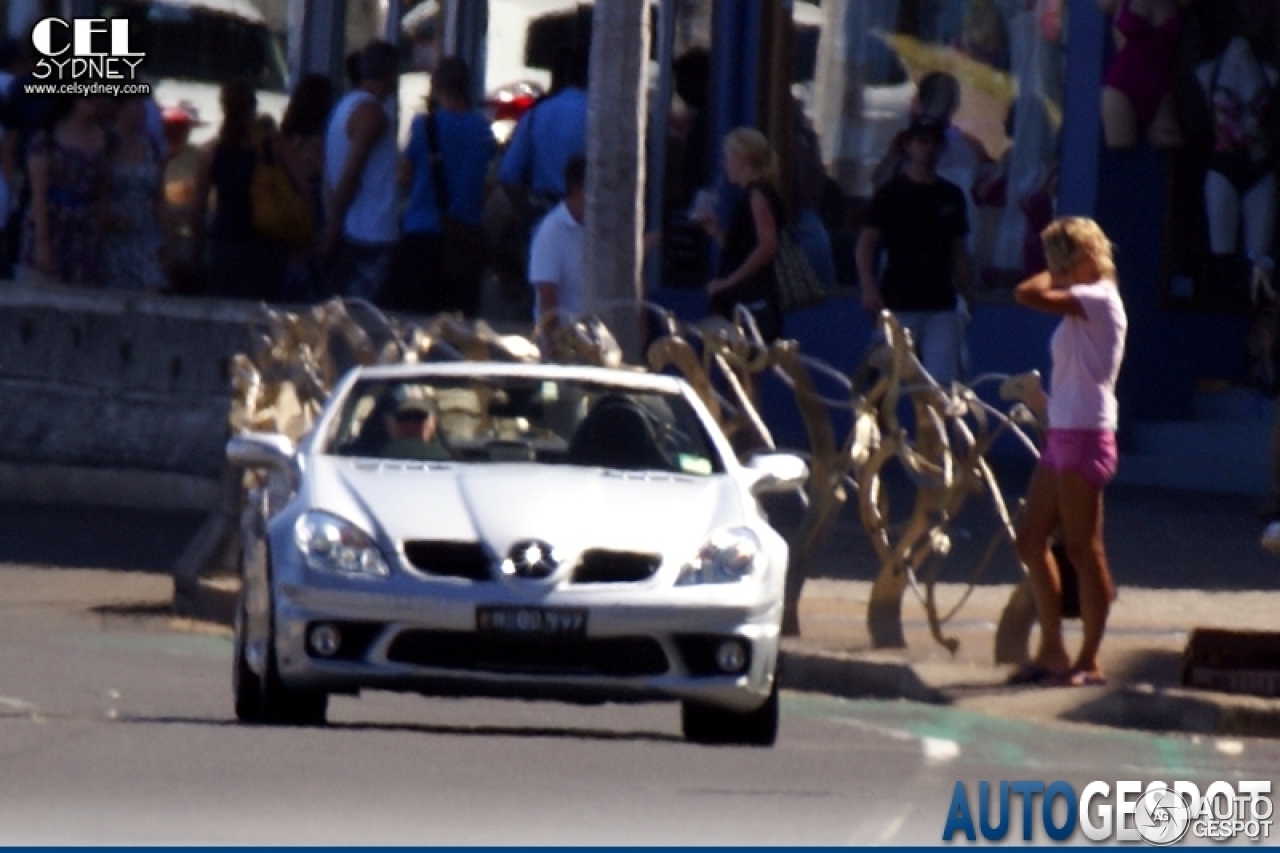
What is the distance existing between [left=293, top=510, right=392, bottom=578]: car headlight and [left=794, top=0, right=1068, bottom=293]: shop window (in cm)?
1187

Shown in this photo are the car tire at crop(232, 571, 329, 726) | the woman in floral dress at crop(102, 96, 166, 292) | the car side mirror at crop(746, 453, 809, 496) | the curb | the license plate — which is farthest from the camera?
the woman in floral dress at crop(102, 96, 166, 292)

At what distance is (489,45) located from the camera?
25734 millimetres

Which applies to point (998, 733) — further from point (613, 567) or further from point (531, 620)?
point (531, 620)

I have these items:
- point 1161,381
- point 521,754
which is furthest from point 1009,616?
point 1161,381

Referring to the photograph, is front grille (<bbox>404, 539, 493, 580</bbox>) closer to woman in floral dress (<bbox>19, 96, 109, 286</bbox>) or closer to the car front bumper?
the car front bumper

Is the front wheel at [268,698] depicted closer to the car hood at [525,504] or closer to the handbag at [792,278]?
the car hood at [525,504]

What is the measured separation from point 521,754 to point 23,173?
40.0 ft

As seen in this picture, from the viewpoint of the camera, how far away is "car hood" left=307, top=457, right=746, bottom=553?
11.0m

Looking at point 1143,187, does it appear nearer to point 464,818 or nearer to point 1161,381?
point 1161,381

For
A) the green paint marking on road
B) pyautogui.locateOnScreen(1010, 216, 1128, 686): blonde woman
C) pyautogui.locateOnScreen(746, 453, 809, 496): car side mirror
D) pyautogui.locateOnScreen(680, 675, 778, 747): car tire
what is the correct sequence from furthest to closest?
pyautogui.locateOnScreen(1010, 216, 1128, 686): blonde woman → the green paint marking on road → pyautogui.locateOnScreen(746, 453, 809, 496): car side mirror → pyautogui.locateOnScreen(680, 675, 778, 747): car tire

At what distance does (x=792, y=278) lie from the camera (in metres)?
19.7

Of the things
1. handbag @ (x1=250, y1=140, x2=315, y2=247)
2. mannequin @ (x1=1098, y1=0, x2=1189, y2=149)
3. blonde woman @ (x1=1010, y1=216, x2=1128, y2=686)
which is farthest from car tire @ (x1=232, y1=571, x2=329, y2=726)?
mannequin @ (x1=1098, y1=0, x2=1189, y2=149)

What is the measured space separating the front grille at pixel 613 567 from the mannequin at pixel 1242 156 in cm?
1172

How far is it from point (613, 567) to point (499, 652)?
0.42m
